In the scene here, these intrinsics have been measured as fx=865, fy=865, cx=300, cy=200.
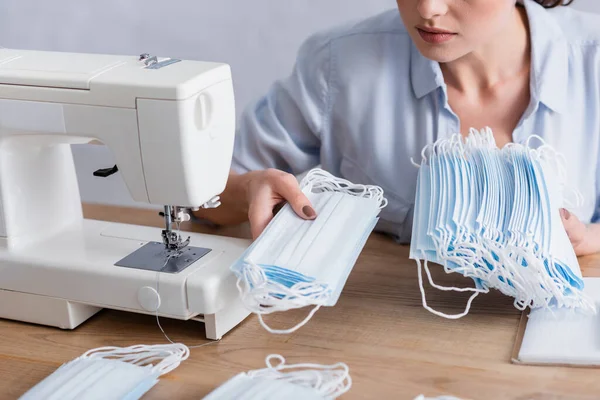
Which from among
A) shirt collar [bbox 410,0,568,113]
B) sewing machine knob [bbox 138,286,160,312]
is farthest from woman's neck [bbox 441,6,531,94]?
sewing machine knob [bbox 138,286,160,312]

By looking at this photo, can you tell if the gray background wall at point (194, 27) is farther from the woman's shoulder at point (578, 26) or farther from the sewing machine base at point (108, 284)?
the sewing machine base at point (108, 284)

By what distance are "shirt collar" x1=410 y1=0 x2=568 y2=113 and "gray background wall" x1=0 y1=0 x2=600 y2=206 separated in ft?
1.73

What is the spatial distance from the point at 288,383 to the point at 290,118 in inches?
31.9

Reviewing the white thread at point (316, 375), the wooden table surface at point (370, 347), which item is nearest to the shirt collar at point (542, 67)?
the wooden table surface at point (370, 347)

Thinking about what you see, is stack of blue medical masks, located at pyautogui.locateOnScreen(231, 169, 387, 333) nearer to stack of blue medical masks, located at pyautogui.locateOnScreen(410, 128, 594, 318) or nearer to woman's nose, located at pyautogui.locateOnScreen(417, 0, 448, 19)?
stack of blue medical masks, located at pyautogui.locateOnScreen(410, 128, 594, 318)

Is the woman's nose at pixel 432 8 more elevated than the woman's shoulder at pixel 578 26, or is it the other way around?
the woman's nose at pixel 432 8

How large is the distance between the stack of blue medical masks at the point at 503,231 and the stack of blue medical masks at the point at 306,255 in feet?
0.31

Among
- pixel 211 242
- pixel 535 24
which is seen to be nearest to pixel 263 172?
pixel 211 242

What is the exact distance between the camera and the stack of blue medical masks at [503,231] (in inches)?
48.1

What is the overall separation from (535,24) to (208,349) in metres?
0.92

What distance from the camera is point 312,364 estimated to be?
3.82 ft

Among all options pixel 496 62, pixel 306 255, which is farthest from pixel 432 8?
pixel 306 255

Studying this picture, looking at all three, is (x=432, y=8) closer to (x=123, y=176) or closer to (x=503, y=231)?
(x=503, y=231)

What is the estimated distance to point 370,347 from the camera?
1.21 m
